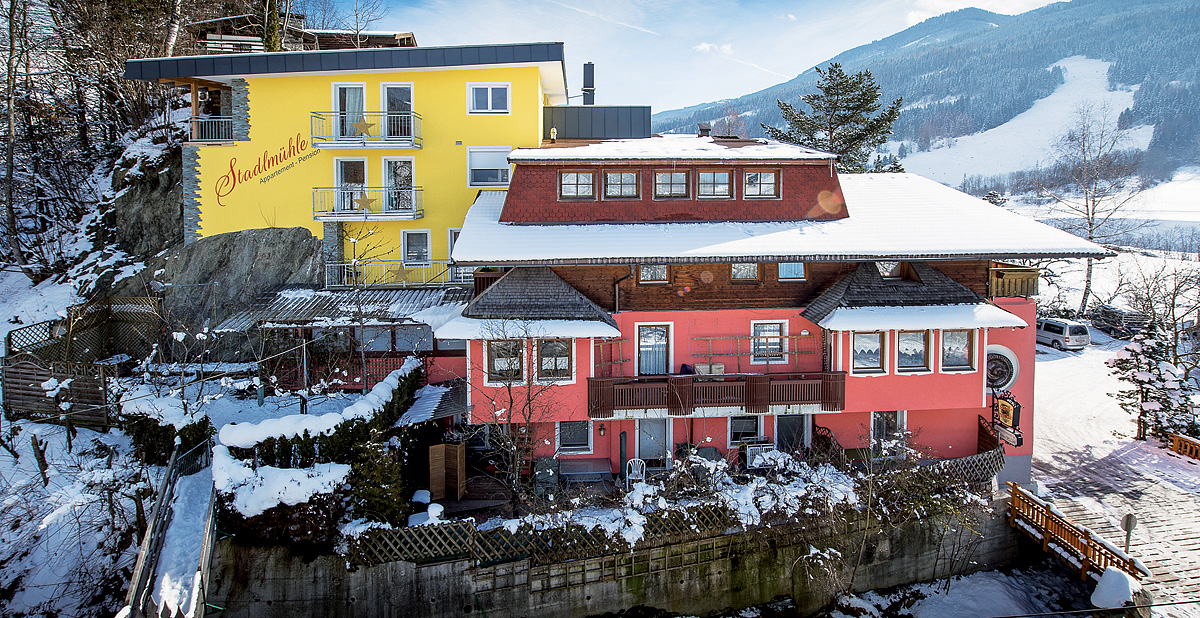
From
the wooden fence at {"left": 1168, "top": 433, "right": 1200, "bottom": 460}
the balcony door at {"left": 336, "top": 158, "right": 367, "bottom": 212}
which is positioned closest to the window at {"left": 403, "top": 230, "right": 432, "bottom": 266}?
the balcony door at {"left": 336, "top": 158, "right": 367, "bottom": 212}

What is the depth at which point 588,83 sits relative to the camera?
1188 inches

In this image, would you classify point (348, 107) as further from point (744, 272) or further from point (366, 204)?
point (744, 272)

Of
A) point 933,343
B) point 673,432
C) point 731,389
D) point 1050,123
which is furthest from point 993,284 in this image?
point 1050,123

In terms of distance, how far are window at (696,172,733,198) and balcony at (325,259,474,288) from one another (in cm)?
978

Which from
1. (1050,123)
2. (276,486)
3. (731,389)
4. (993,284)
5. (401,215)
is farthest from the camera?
(1050,123)

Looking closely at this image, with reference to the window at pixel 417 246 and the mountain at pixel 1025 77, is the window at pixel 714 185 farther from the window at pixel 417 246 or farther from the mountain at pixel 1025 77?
the mountain at pixel 1025 77

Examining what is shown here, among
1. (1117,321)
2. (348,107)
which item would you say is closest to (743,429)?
(348,107)

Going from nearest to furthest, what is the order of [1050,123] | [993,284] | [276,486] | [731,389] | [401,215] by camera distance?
[276,486]
[731,389]
[993,284]
[401,215]
[1050,123]

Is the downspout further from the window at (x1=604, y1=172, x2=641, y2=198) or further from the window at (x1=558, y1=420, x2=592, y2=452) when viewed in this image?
the window at (x1=558, y1=420, x2=592, y2=452)

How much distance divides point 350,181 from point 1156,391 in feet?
109

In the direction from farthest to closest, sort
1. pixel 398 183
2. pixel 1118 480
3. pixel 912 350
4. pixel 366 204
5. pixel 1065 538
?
pixel 398 183
pixel 366 204
pixel 1118 480
pixel 912 350
pixel 1065 538

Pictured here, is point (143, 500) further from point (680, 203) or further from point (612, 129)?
point (612, 129)

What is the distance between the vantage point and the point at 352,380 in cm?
1895

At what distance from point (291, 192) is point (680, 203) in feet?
52.3
